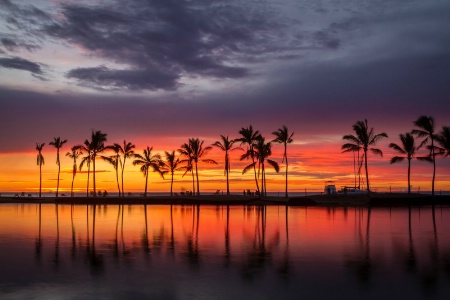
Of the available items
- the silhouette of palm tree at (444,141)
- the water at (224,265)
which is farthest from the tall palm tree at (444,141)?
the water at (224,265)

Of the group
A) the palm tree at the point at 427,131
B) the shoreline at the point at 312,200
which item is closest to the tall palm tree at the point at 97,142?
the shoreline at the point at 312,200

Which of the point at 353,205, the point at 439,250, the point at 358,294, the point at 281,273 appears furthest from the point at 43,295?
the point at 353,205

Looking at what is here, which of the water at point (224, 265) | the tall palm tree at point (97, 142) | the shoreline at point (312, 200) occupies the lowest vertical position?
the shoreline at point (312, 200)

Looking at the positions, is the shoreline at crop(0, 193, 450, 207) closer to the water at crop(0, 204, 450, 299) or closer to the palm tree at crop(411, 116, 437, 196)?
the palm tree at crop(411, 116, 437, 196)

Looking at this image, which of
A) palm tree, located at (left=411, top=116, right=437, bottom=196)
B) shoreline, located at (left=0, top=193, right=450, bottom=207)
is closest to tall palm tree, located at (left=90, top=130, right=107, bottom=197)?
shoreline, located at (left=0, top=193, right=450, bottom=207)

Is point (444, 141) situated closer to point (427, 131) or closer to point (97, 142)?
point (427, 131)

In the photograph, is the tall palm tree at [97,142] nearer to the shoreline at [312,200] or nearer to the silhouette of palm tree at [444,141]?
the shoreline at [312,200]

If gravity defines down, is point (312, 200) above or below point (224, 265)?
below

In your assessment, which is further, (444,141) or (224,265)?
(444,141)

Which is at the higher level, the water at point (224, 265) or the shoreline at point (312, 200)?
the water at point (224, 265)

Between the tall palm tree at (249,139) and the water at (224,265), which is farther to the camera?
the tall palm tree at (249,139)

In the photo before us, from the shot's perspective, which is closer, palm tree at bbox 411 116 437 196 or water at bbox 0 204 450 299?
water at bbox 0 204 450 299

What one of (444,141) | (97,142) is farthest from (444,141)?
(97,142)

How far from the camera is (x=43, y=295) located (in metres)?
11.3
